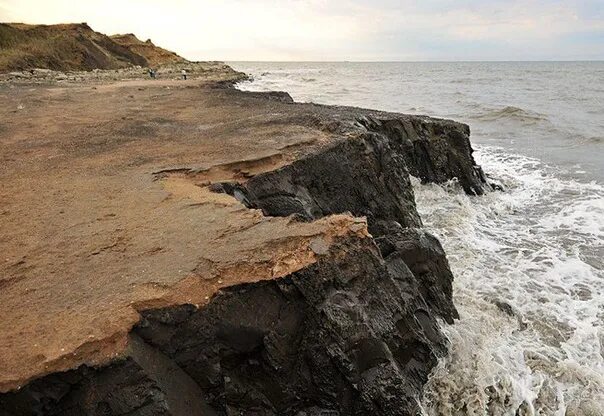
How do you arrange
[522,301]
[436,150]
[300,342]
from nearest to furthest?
1. [300,342]
2. [522,301]
3. [436,150]

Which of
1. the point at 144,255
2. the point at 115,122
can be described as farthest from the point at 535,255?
the point at 115,122

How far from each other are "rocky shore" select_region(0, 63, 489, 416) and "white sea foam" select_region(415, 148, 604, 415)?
48cm

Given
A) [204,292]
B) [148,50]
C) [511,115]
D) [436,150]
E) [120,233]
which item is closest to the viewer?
[204,292]

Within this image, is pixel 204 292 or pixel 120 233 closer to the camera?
pixel 204 292

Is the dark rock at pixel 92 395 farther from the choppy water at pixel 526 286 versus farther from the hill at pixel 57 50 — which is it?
the hill at pixel 57 50

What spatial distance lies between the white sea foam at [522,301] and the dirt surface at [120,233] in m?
2.28

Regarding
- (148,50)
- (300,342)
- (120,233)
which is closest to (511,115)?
(300,342)

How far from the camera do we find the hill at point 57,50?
112 feet

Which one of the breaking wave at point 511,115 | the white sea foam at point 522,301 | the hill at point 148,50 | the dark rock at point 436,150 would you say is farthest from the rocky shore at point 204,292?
the hill at point 148,50

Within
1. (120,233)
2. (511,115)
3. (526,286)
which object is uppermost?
(120,233)

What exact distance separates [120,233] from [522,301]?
18.9 feet

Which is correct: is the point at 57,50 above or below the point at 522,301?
above

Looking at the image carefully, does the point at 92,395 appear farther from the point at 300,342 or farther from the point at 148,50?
the point at 148,50

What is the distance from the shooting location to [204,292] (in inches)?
140
